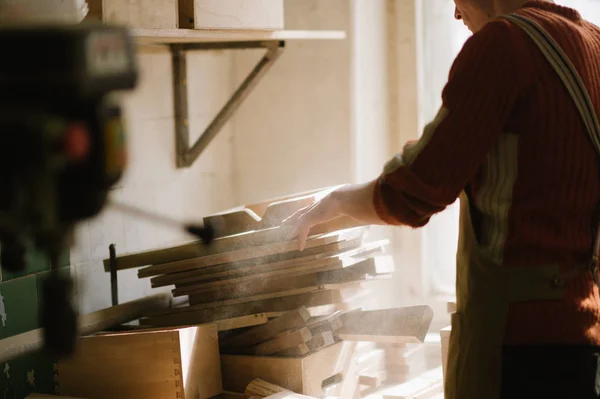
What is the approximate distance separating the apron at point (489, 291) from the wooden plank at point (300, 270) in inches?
23.0

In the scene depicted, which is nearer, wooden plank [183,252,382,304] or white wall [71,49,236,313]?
wooden plank [183,252,382,304]

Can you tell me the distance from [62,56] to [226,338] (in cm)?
160

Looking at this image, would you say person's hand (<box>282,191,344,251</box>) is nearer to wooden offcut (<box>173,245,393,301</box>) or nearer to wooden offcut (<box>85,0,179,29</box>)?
wooden offcut (<box>173,245,393,301</box>)

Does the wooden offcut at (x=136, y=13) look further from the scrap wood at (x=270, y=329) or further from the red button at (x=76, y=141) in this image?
the red button at (x=76, y=141)

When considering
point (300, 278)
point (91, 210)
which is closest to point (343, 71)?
point (300, 278)

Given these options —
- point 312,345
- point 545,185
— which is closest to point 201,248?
point 312,345

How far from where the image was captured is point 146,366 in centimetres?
199

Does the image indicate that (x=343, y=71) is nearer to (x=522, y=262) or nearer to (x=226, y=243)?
(x=226, y=243)

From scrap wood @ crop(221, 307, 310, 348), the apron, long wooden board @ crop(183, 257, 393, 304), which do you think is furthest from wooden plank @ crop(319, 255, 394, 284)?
the apron

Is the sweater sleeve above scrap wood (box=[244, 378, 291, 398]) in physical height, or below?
above

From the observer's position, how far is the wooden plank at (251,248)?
81.0 inches

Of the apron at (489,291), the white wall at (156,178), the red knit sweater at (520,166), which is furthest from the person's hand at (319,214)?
the white wall at (156,178)

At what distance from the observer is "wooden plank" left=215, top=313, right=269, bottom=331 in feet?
7.13

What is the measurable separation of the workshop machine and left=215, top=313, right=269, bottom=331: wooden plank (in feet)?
4.37
